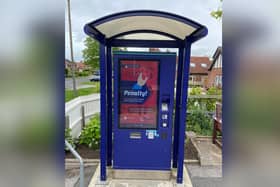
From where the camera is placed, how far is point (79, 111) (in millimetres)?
5262

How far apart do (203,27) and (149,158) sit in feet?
6.00

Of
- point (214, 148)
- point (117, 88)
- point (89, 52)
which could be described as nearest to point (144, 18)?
point (117, 88)

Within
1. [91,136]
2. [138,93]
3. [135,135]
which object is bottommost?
[91,136]

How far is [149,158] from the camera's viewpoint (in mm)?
3133

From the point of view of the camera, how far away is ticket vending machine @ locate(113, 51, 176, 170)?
3027 millimetres

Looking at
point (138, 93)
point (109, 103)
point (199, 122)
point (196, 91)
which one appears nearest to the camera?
point (138, 93)

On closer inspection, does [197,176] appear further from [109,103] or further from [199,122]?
[199,122]

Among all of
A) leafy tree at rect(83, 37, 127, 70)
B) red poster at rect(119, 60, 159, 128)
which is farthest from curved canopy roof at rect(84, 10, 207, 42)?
leafy tree at rect(83, 37, 127, 70)

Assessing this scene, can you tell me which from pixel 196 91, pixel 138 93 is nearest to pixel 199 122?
pixel 196 91

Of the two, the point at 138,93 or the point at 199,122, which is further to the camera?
the point at 199,122

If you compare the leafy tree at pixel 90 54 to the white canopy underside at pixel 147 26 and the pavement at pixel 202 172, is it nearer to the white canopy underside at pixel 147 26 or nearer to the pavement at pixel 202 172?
the pavement at pixel 202 172

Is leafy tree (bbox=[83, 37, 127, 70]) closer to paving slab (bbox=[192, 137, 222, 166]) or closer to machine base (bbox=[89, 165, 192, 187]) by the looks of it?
paving slab (bbox=[192, 137, 222, 166])

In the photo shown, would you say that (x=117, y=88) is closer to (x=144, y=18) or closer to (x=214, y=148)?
(x=144, y=18)

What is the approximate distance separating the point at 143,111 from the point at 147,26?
112 cm
